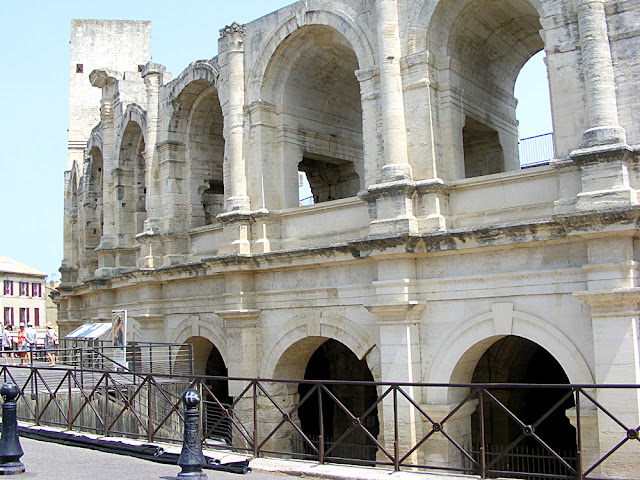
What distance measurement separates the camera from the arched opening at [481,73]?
11.4 metres

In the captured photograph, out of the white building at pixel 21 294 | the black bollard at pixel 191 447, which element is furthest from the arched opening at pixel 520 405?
the white building at pixel 21 294

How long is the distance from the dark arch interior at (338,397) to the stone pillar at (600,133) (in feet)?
27.3

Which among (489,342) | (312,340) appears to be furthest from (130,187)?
(489,342)

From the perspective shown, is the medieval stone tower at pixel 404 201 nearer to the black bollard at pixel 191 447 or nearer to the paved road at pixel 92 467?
the paved road at pixel 92 467

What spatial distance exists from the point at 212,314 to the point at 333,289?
12.0 ft

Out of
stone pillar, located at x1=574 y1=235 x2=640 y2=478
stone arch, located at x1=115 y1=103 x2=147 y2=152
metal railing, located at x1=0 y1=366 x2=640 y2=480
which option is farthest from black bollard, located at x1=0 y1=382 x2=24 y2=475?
stone arch, located at x1=115 y1=103 x2=147 y2=152

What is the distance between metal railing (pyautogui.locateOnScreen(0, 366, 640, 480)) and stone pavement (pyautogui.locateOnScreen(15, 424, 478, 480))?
19 centimetres

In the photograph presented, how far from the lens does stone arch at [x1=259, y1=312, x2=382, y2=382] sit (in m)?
11.7

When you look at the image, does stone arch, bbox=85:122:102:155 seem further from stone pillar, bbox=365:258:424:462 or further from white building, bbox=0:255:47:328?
white building, bbox=0:255:47:328

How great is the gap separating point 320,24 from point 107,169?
916 cm

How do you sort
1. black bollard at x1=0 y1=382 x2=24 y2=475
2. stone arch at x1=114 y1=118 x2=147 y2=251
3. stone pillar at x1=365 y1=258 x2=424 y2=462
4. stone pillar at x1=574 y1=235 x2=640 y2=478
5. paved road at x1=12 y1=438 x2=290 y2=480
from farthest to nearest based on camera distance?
stone arch at x1=114 y1=118 x2=147 y2=251
stone pillar at x1=365 y1=258 x2=424 y2=462
stone pillar at x1=574 y1=235 x2=640 y2=478
black bollard at x1=0 y1=382 x2=24 y2=475
paved road at x1=12 y1=438 x2=290 y2=480

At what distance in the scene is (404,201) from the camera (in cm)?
Answer: 1086

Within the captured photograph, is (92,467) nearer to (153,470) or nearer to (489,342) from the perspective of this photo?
(153,470)

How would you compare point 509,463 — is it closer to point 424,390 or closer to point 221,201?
point 424,390
